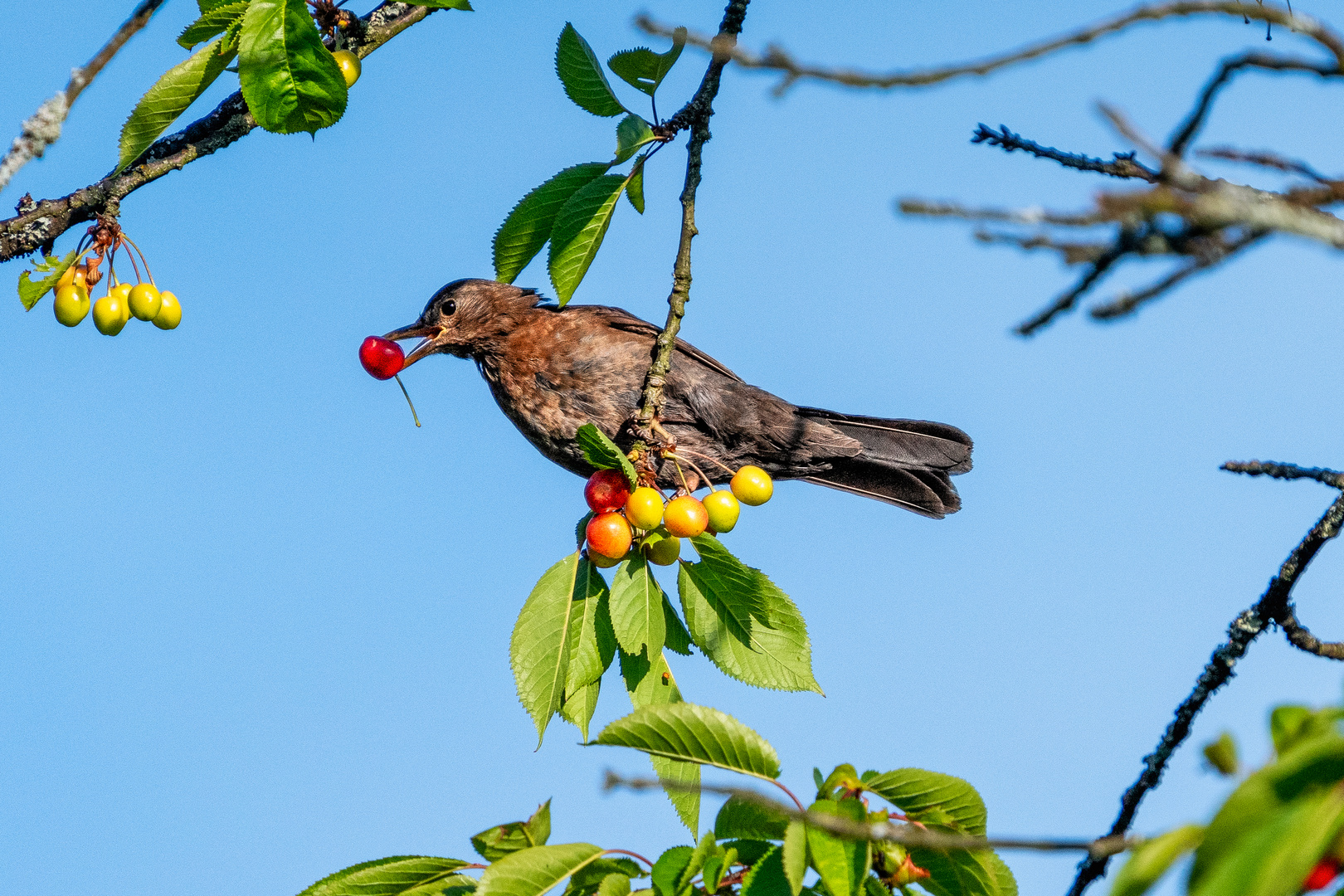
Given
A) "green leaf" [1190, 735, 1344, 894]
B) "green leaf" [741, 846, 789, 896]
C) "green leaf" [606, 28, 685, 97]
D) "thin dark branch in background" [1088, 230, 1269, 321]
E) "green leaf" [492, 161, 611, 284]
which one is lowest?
"green leaf" [1190, 735, 1344, 894]

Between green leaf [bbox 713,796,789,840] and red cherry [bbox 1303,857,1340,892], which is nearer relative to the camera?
red cherry [bbox 1303,857,1340,892]

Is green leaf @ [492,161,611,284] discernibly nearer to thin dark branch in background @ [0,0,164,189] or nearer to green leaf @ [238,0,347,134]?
green leaf @ [238,0,347,134]

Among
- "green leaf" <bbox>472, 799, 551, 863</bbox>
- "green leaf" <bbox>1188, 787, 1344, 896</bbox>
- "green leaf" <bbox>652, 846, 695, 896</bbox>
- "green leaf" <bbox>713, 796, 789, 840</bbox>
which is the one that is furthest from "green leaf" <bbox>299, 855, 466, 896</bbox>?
"green leaf" <bbox>1188, 787, 1344, 896</bbox>

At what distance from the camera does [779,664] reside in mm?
3584

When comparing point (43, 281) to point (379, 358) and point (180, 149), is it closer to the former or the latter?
point (180, 149)

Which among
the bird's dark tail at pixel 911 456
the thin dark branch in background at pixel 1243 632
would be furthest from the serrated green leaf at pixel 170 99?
the bird's dark tail at pixel 911 456

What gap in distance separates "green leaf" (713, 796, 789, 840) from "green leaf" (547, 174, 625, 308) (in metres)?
1.94

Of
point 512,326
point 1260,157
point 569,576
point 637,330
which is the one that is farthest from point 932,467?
point 1260,157

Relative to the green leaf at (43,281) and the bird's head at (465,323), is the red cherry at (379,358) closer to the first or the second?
the bird's head at (465,323)

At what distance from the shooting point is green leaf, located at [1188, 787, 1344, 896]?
973mm

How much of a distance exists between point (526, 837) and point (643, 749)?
0.44 meters

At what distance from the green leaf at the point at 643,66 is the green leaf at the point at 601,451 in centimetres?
131

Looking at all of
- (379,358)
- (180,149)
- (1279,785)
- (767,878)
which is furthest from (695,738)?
(379,358)

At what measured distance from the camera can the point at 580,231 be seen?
3.92 m
